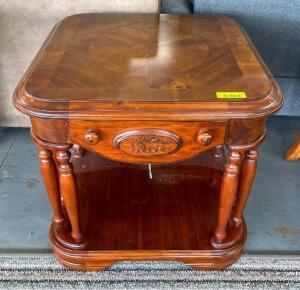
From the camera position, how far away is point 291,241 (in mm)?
1036

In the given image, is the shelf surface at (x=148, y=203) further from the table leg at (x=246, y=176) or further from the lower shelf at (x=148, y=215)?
the table leg at (x=246, y=176)

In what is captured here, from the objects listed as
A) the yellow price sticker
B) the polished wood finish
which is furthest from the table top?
the polished wood finish

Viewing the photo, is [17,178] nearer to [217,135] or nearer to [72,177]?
[72,177]

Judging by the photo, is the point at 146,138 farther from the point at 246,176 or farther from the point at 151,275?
the point at 151,275

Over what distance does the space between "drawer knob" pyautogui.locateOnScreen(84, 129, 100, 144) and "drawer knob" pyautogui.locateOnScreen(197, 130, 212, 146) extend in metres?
0.19

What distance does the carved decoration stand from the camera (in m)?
0.70

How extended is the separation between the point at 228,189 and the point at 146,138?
213 mm

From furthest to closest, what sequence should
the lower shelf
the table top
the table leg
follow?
1. the lower shelf
2. the table leg
3. the table top

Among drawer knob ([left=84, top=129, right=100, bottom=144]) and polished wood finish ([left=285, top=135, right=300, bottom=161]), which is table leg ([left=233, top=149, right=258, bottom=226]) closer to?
drawer knob ([left=84, top=129, right=100, bottom=144])

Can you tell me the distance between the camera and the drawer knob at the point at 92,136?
695 millimetres

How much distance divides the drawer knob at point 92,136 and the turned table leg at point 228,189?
259 mm

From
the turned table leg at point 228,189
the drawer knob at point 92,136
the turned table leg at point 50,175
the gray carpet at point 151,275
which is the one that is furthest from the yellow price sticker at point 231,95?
the gray carpet at point 151,275

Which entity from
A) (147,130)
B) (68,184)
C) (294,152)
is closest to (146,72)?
(147,130)

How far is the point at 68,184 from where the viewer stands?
0.78 m
